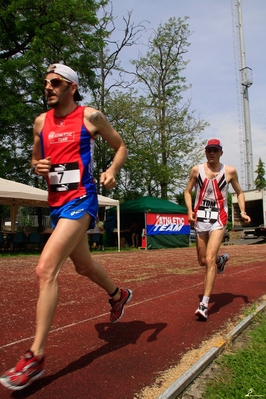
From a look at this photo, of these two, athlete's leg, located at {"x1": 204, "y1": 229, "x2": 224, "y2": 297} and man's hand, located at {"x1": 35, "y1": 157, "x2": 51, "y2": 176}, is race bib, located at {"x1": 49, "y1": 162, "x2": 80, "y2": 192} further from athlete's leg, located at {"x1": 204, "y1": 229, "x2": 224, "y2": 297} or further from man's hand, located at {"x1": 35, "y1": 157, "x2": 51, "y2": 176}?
athlete's leg, located at {"x1": 204, "y1": 229, "x2": 224, "y2": 297}

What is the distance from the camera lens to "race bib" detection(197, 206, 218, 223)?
185 inches

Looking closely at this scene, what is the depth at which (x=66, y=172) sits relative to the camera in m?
2.83

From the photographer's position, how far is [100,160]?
94.9ft

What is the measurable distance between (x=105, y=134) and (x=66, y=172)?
0.48 meters

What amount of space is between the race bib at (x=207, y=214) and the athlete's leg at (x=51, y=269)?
2.31 m

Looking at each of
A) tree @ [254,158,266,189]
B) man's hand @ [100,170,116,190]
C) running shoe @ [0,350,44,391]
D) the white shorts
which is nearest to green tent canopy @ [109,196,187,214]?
the white shorts

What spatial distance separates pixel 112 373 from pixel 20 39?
81.4ft

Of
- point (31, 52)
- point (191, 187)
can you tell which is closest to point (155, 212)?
point (31, 52)

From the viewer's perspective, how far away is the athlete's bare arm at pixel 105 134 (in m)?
2.87

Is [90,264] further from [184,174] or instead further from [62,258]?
[184,174]

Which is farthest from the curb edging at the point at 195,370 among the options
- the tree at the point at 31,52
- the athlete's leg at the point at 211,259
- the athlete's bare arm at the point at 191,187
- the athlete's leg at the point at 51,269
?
the tree at the point at 31,52

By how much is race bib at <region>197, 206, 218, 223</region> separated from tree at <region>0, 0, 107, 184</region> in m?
17.1

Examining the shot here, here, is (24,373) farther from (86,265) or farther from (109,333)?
(109,333)

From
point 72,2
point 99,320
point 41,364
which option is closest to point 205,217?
point 99,320
